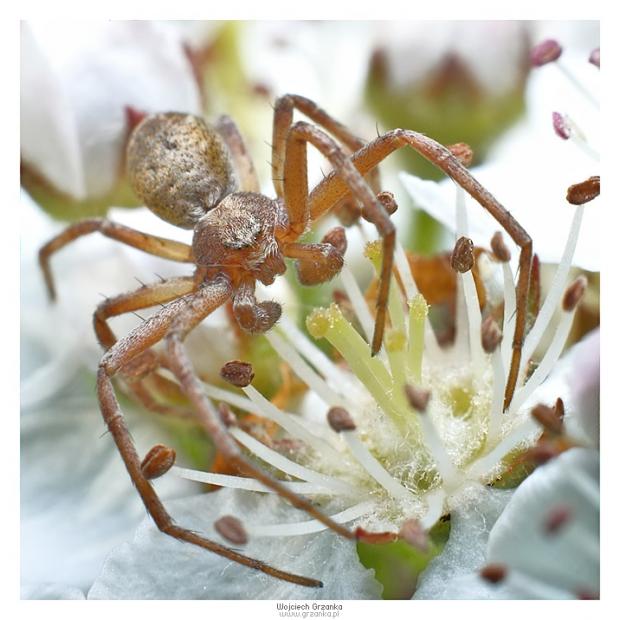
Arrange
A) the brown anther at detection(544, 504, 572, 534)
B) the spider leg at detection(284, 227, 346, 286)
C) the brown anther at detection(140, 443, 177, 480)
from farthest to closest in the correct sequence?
the spider leg at detection(284, 227, 346, 286) → the brown anther at detection(140, 443, 177, 480) → the brown anther at detection(544, 504, 572, 534)

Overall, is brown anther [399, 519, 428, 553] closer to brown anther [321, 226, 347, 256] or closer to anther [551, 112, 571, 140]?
brown anther [321, 226, 347, 256]

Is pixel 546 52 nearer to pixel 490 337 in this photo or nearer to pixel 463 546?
pixel 490 337

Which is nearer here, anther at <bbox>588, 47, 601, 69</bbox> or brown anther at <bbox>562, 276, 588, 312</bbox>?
brown anther at <bbox>562, 276, 588, 312</bbox>

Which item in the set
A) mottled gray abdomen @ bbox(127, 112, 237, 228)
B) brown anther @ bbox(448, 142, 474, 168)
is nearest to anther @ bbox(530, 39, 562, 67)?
brown anther @ bbox(448, 142, 474, 168)

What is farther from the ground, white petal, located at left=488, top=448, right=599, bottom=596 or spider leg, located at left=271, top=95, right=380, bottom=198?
spider leg, located at left=271, top=95, right=380, bottom=198

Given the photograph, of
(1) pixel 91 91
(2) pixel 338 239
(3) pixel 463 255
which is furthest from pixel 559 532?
(1) pixel 91 91
